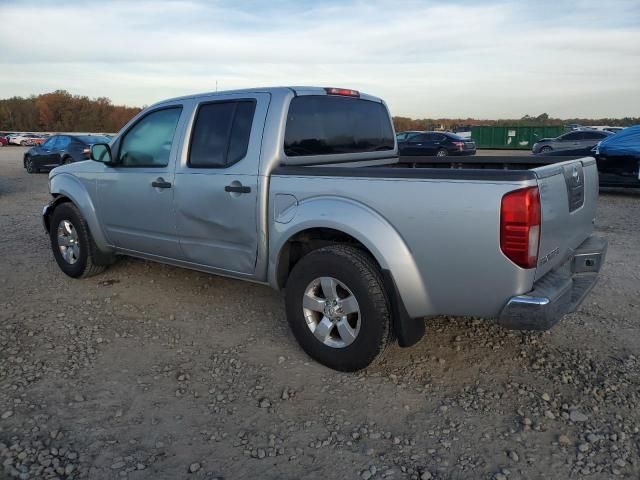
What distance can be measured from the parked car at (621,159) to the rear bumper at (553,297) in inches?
353

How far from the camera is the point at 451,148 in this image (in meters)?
23.9

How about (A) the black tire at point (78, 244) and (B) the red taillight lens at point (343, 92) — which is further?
(A) the black tire at point (78, 244)

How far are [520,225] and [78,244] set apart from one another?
4479 mm

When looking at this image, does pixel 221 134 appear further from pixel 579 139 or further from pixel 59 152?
pixel 579 139

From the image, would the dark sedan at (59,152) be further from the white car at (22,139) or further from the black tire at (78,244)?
the white car at (22,139)

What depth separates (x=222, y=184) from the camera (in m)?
4.16

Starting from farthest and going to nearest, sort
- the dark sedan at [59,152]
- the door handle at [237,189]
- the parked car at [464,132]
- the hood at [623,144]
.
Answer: the parked car at [464,132] → the dark sedan at [59,152] → the hood at [623,144] → the door handle at [237,189]

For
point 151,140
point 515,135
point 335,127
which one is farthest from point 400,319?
point 515,135

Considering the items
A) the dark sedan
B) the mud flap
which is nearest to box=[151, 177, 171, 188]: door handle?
the mud flap

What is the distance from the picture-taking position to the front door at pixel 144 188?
15.3 ft

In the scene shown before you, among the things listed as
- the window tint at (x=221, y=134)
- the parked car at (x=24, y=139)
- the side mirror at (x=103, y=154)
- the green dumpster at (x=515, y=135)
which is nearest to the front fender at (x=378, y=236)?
the window tint at (x=221, y=134)

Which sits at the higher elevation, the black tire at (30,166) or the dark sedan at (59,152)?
the dark sedan at (59,152)

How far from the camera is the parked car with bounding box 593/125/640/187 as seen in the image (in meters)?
11.4

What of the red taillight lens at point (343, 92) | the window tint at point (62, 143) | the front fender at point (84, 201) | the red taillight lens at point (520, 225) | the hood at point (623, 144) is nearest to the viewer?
the red taillight lens at point (520, 225)
